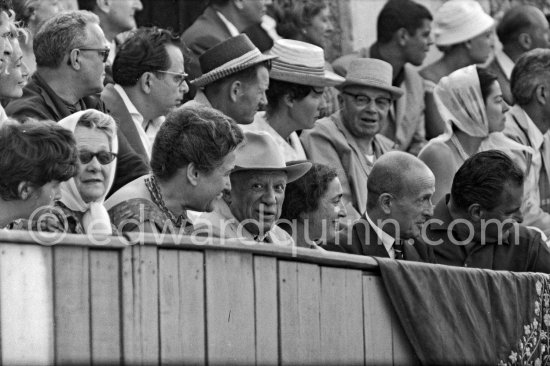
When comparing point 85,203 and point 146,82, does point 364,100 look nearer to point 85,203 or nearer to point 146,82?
point 146,82

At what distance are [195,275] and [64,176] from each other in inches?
30.3

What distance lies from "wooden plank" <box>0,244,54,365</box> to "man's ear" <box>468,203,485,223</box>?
13.1 ft

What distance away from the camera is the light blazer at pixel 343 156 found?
10.2m

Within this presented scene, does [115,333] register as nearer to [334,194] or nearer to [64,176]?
[64,176]

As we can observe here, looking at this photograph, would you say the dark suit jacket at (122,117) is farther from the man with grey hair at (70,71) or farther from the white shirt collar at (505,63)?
the white shirt collar at (505,63)

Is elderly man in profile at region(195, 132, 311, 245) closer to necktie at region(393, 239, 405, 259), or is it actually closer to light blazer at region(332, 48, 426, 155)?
necktie at region(393, 239, 405, 259)

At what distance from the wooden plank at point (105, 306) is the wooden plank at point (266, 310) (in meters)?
0.79

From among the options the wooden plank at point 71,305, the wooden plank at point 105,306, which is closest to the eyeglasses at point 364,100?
the wooden plank at point 105,306

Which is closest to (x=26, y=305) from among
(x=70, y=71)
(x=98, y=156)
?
(x=98, y=156)

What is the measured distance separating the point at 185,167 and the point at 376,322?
1.10 meters

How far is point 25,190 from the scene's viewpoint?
6.60 m

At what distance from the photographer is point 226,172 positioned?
24.1 ft

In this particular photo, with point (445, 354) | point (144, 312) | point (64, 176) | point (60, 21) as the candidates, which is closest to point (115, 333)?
point (144, 312)

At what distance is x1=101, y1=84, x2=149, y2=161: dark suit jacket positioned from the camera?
343 inches
